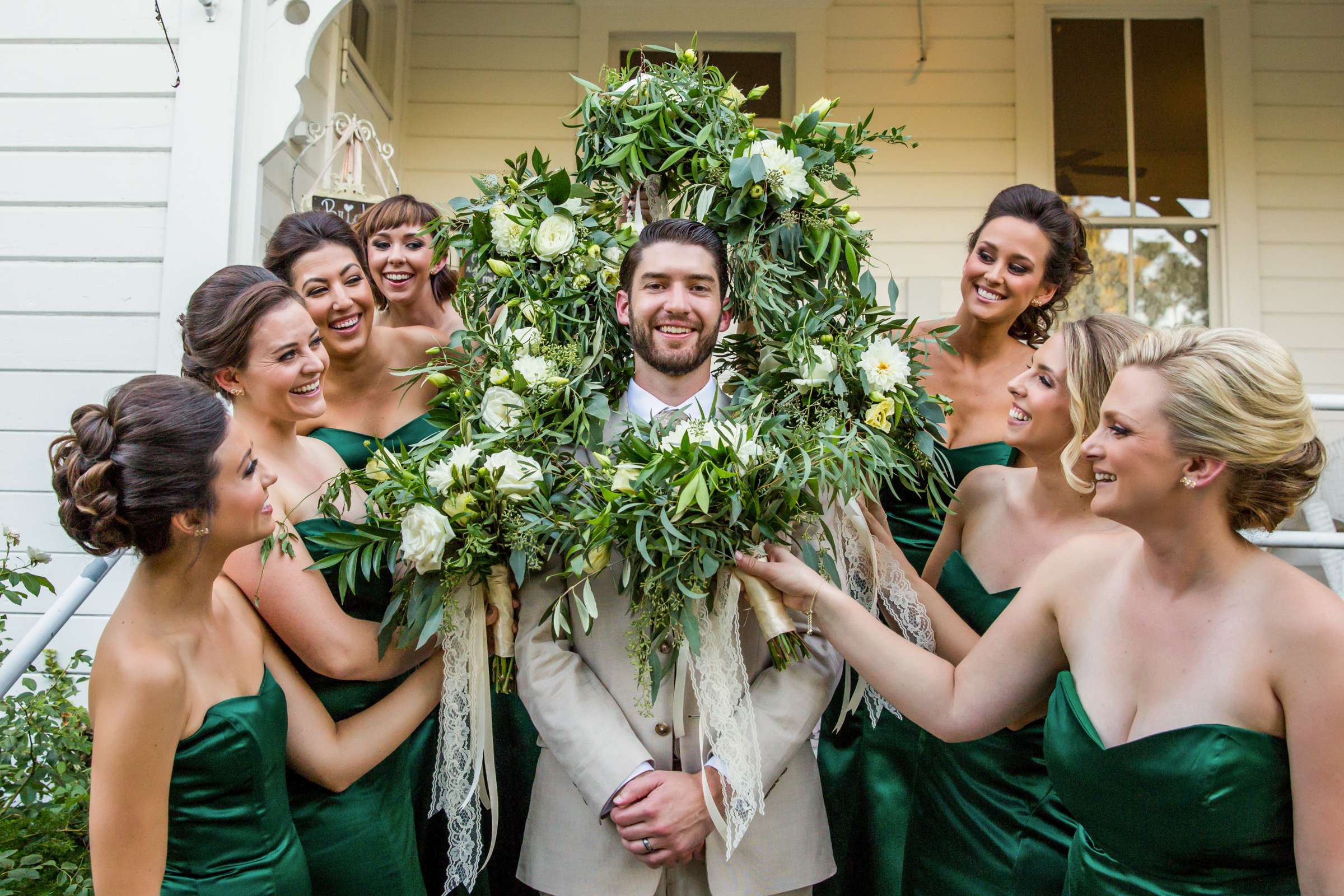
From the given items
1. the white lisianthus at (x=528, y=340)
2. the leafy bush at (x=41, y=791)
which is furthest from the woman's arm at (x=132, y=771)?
the white lisianthus at (x=528, y=340)

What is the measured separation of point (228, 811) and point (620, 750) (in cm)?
82

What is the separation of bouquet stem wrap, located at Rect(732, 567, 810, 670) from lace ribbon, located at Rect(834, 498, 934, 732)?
0.29 m

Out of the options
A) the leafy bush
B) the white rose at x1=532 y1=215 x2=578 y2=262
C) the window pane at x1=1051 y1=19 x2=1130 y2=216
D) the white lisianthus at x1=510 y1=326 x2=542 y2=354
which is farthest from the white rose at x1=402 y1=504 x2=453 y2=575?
the window pane at x1=1051 y1=19 x2=1130 y2=216

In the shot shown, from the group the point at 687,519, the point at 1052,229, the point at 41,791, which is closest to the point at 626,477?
the point at 687,519

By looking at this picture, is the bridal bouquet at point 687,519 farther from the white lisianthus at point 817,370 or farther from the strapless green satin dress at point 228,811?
the strapless green satin dress at point 228,811

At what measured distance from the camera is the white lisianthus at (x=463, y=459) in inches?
94.5

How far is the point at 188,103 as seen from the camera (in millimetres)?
4309

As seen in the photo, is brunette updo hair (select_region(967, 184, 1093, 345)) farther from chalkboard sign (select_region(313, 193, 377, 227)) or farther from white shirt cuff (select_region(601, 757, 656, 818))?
chalkboard sign (select_region(313, 193, 377, 227))

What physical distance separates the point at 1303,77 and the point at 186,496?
6.40 metres

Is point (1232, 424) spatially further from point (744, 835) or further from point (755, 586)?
point (744, 835)

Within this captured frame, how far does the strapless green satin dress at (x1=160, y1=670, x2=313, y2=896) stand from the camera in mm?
2027

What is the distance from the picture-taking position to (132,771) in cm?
188

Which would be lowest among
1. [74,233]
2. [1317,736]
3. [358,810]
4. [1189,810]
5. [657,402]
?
[358,810]

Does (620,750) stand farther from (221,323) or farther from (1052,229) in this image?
(1052,229)
